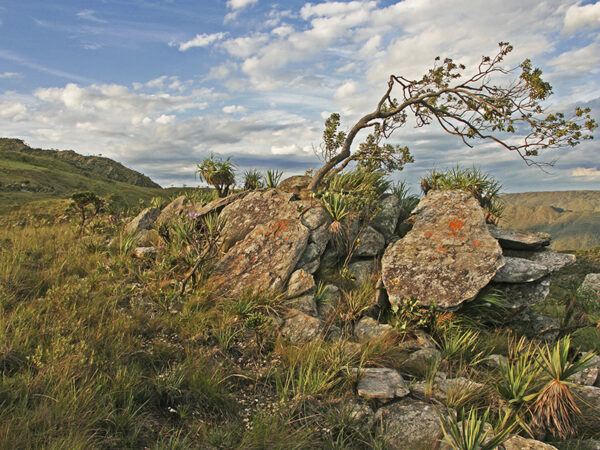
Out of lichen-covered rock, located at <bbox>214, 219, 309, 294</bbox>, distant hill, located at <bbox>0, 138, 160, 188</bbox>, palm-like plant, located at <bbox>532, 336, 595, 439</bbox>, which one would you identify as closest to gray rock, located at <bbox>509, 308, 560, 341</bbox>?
palm-like plant, located at <bbox>532, 336, 595, 439</bbox>

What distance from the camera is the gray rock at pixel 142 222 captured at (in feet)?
30.9

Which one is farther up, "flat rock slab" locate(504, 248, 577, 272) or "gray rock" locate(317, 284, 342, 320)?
"flat rock slab" locate(504, 248, 577, 272)

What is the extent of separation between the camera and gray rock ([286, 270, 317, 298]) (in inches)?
255

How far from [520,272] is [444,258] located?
5.39ft

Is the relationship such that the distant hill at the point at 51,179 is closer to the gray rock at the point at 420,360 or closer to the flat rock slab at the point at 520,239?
the gray rock at the point at 420,360

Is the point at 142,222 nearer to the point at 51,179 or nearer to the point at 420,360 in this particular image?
the point at 420,360

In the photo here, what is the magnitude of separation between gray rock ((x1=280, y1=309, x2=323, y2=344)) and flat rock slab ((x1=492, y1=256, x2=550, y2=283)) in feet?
13.3

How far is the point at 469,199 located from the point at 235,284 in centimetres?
570

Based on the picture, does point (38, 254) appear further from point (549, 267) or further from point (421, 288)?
point (549, 267)

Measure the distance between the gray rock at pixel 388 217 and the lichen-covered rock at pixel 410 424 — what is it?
4659 mm

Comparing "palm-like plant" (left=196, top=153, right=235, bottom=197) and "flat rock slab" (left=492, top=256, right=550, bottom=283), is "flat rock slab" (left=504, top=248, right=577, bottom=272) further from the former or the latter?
"palm-like plant" (left=196, top=153, right=235, bottom=197)

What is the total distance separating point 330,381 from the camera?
427 cm

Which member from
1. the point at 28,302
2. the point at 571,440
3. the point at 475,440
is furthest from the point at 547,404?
the point at 28,302

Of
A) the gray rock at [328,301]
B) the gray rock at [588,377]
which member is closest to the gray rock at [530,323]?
the gray rock at [588,377]
